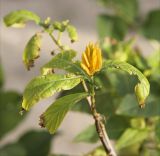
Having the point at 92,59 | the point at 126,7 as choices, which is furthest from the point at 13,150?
the point at 92,59

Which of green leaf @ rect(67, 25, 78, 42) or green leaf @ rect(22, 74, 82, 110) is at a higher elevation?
green leaf @ rect(67, 25, 78, 42)

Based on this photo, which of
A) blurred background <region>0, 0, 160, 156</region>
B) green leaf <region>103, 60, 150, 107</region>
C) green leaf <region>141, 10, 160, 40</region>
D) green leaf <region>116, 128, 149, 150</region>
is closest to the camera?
green leaf <region>103, 60, 150, 107</region>

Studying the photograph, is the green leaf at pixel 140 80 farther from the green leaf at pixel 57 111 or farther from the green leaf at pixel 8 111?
the green leaf at pixel 8 111

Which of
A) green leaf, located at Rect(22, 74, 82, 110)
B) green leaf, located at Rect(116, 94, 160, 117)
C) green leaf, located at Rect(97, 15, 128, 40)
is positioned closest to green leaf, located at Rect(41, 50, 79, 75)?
green leaf, located at Rect(22, 74, 82, 110)

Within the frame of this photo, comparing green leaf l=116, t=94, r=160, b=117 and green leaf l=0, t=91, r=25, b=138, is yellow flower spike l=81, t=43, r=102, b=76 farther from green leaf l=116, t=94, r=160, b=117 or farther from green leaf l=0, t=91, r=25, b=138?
green leaf l=0, t=91, r=25, b=138

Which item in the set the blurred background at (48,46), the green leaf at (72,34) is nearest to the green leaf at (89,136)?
the green leaf at (72,34)

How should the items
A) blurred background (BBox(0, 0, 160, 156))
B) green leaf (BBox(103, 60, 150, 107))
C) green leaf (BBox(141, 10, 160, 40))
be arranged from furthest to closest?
blurred background (BBox(0, 0, 160, 156)) < green leaf (BBox(141, 10, 160, 40)) < green leaf (BBox(103, 60, 150, 107))

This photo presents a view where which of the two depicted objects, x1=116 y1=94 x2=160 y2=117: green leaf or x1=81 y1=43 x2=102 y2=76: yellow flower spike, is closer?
x1=81 y1=43 x2=102 y2=76: yellow flower spike
